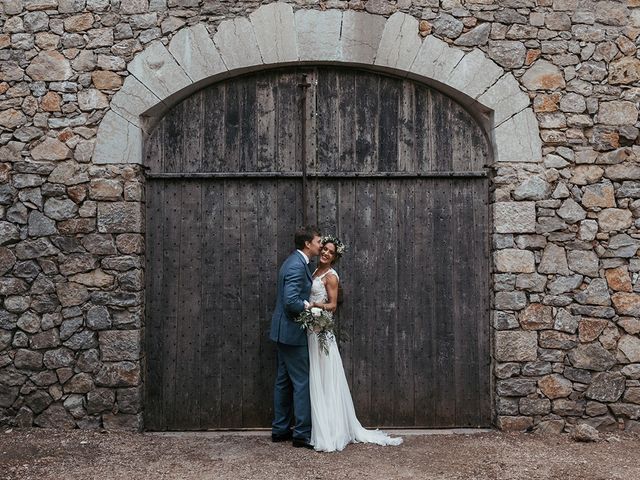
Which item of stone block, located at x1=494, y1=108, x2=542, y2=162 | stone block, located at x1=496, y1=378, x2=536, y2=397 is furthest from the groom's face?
stone block, located at x1=496, y1=378, x2=536, y2=397

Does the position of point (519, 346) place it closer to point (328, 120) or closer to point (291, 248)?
point (291, 248)

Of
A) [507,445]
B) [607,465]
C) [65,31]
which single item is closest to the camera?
[607,465]

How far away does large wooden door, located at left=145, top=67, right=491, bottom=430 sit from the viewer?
548cm

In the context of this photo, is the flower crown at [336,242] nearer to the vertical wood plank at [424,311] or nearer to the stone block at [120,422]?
the vertical wood plank at [424,311]

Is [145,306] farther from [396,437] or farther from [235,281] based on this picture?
[396,437]

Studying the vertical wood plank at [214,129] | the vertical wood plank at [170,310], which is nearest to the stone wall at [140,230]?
the vertical wood plank at [170,310]

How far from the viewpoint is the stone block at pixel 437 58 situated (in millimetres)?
5355

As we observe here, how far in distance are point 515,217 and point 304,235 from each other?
1.78m

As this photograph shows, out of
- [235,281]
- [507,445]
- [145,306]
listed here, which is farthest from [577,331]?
[145,306]

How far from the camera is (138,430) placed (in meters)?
5.29

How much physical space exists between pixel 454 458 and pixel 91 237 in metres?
3.35

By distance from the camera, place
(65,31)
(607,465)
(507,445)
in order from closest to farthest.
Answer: (607,465) → (507,445) → (65,31)

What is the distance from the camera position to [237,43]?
5336 millimetres

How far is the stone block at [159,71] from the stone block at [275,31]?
0.70 metres
